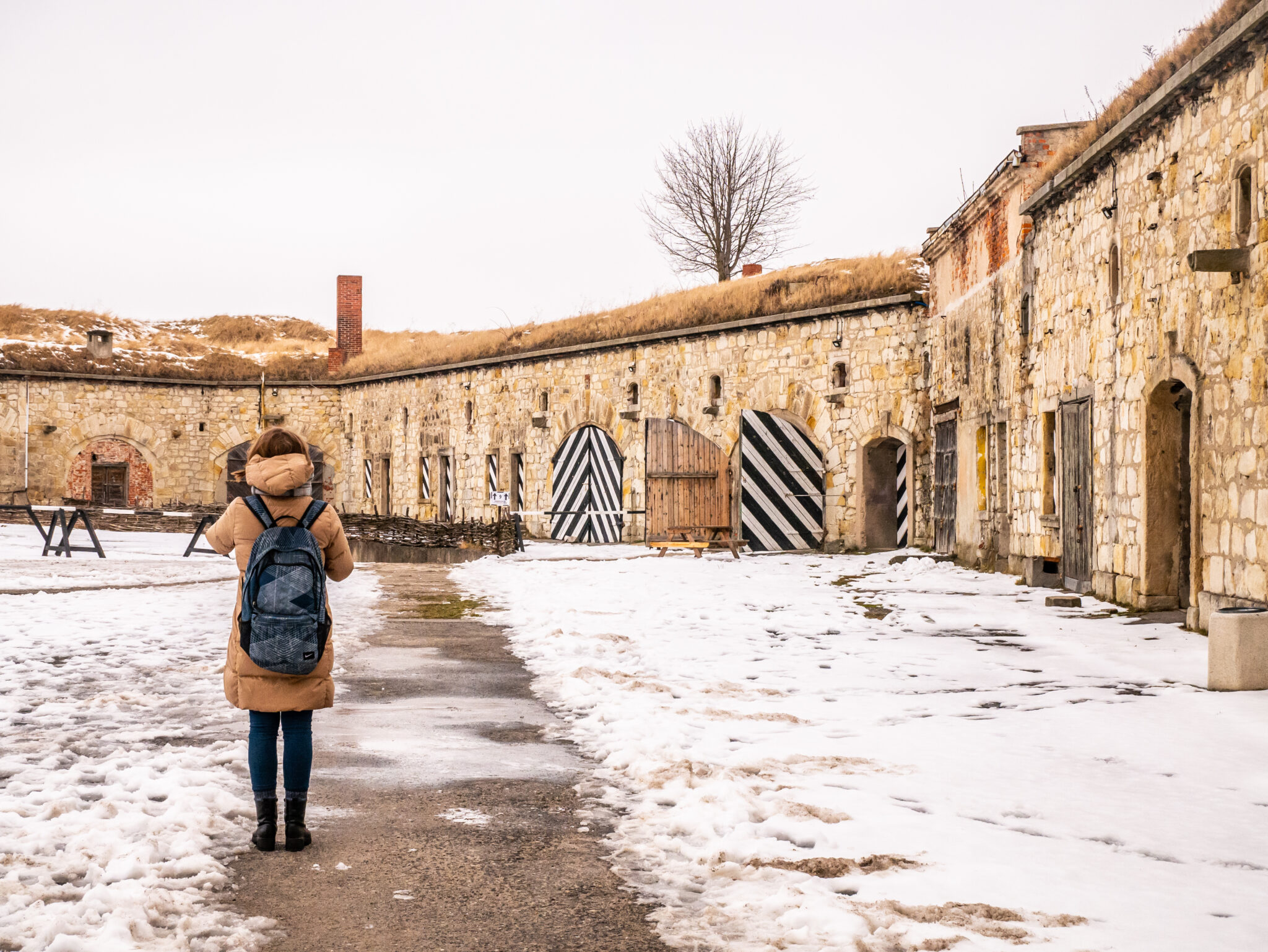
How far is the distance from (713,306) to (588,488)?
4.19m

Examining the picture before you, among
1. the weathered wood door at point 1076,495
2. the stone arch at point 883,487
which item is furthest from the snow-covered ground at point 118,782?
the stone arch at point 883,487

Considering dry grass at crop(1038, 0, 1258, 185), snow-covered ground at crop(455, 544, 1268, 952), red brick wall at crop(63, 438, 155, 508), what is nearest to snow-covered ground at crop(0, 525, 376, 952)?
snow-covered ground at crop(455, 544, 1268, 952)

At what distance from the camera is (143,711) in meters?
5.55

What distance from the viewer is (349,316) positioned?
31.3 meters

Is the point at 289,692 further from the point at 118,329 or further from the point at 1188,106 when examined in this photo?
the point at 118,329

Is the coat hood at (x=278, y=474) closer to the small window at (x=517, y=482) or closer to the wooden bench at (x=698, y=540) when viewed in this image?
the wooden bench at (x=698, y=540)

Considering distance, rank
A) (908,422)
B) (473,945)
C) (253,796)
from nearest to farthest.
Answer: (473,945), (253,796), (908,422)

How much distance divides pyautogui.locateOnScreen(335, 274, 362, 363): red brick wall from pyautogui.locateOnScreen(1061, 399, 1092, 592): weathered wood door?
22.8 m

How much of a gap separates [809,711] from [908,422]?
12.6 meters

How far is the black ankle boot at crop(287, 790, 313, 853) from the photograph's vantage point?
3.60m

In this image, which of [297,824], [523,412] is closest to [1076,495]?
[297,824]

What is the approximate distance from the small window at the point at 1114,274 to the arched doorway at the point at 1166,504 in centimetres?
122

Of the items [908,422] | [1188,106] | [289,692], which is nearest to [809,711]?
[289,692]

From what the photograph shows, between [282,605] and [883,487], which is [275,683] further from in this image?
[883,487]
